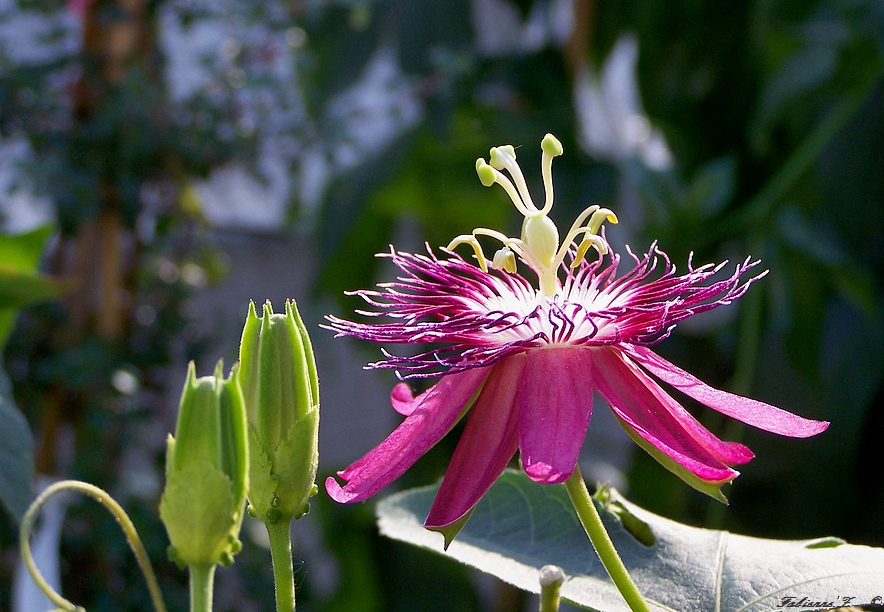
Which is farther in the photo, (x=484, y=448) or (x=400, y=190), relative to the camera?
(x=400, y=190)

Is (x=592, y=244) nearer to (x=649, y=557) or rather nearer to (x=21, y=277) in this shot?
(x=649, y=557)

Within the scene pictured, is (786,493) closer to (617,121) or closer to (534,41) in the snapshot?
(617,121)

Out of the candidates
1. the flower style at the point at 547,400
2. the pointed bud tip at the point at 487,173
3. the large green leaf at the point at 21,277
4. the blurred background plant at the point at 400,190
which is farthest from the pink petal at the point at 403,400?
the blurred background plant at the point at 400,190

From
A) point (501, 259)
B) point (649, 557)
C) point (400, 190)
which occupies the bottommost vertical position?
point (649, 557)

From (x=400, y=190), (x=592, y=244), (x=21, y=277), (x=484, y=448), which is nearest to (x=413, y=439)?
(x=484, y=448)

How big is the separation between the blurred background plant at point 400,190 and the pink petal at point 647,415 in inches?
29.2

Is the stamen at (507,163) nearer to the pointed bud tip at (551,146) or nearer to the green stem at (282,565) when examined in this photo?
the pointed bud tip at (551,146)

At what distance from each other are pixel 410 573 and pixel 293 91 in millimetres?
735

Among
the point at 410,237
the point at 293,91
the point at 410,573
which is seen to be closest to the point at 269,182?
the point at 293,91

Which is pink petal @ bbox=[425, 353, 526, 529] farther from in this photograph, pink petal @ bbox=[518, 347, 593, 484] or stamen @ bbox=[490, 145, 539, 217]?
stamen @ bbox=[490, 145, 539, 217]

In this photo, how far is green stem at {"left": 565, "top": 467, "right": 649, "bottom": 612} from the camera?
242 millimetres

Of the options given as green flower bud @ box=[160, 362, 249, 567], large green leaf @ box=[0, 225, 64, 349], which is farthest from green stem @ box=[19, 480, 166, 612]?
large green leaf @ box=[0, 225, 64, 349]

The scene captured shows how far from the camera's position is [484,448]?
27cm

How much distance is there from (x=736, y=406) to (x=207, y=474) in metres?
0.16
